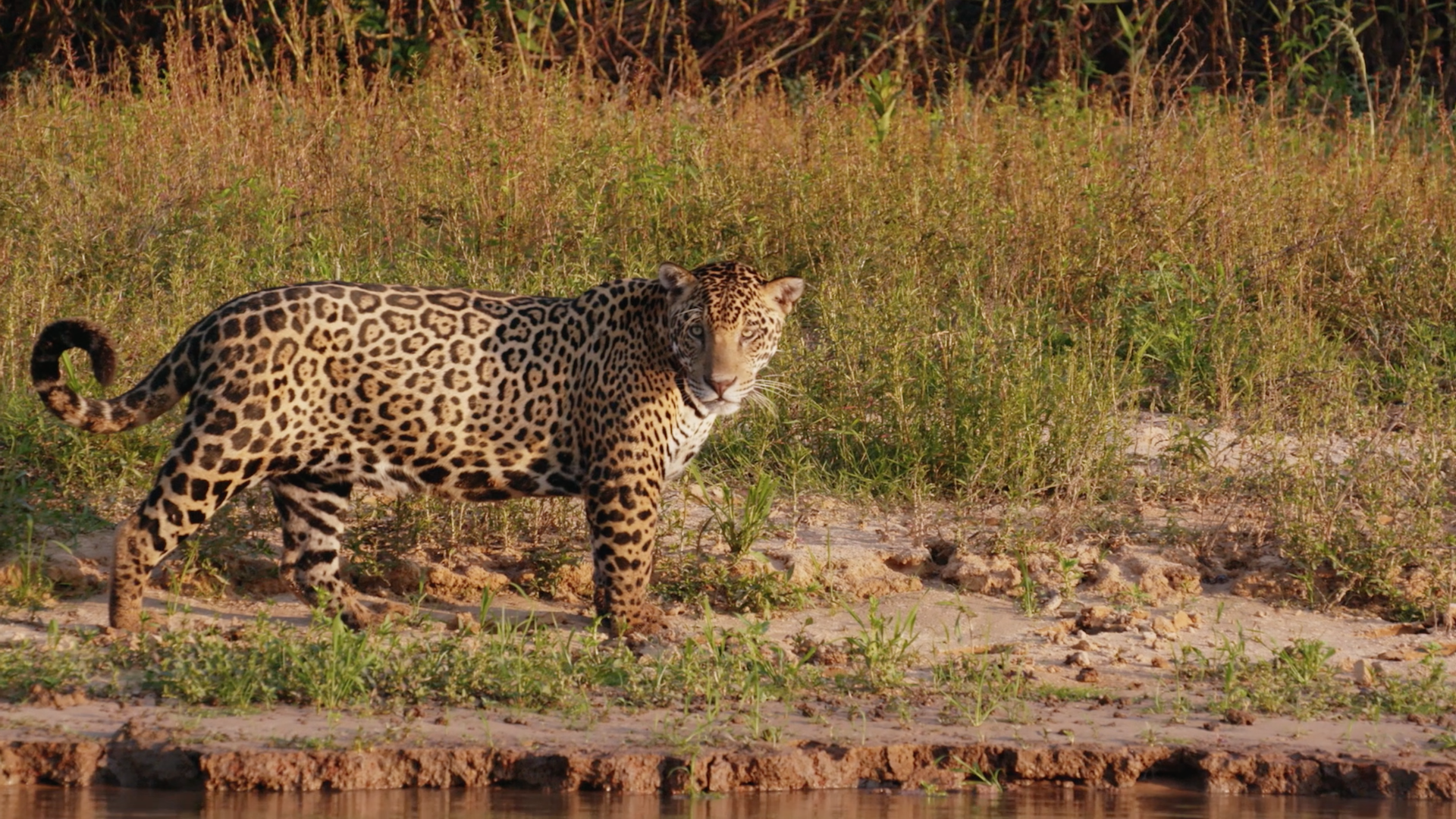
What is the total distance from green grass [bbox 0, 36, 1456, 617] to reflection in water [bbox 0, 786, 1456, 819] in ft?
5.80

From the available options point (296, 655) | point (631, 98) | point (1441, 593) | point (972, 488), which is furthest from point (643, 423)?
point (631, 98)

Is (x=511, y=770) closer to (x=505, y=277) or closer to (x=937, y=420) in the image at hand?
(x=937, y=420)

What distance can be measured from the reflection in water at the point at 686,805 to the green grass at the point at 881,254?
1.77 m

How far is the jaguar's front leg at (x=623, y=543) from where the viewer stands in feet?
22.5

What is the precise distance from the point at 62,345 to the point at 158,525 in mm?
724

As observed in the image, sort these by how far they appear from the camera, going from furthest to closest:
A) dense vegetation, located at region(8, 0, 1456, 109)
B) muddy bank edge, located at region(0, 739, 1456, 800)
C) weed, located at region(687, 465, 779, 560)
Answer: dense vegetation, located at region(8, 0, 1456, 109) < weed, located at region(687, 465, 779, 560) < muddy bank edge, located at region(0, 739, 1456, 800)

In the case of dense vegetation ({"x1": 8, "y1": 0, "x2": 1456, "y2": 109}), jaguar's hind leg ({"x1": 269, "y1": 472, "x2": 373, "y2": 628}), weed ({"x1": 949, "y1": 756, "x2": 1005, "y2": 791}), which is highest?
dense vegetation ({"x1": 8, "y1": 0, "x2": 1456, "y2": 109})

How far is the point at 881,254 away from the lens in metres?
10.4

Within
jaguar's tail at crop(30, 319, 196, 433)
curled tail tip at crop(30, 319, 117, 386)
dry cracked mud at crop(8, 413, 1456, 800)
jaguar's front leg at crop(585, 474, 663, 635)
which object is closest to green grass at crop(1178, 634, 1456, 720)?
dry cracked mud at crop(8, 413, 1456, 800)

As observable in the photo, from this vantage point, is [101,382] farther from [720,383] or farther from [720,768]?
[720,768]

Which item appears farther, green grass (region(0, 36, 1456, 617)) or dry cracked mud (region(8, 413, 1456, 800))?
green grass (region(0, 36, 1456, 617))

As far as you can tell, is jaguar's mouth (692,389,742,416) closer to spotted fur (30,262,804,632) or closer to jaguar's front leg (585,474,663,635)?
spotted fur (30,262,804,632)

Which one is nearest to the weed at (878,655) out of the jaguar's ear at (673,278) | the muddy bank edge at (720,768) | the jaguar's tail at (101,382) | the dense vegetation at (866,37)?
the muddy bank edge at (720,768)

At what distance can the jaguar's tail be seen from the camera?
6684 millimetres
